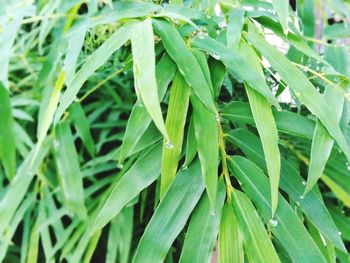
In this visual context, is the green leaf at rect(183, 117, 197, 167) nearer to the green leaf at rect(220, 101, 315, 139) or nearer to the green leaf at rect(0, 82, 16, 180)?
the green leaf at rect(220, 101, 315, 139)

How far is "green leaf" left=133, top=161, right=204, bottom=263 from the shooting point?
522 mm

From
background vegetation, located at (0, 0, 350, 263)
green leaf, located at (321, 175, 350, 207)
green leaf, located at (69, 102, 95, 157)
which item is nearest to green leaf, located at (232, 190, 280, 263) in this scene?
background vegetation, located at (0, 0, 350, 263)

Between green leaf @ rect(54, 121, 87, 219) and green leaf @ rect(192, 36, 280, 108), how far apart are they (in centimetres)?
40

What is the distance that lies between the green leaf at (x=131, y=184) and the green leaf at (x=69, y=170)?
1.07 feet

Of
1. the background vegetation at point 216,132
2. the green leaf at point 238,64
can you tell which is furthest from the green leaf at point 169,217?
the green leaf at point 238,64

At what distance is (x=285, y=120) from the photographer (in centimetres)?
56

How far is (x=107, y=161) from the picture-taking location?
1033 mm

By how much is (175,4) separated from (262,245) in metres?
0.29

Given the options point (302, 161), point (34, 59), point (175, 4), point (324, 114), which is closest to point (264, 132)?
point (324, 114)

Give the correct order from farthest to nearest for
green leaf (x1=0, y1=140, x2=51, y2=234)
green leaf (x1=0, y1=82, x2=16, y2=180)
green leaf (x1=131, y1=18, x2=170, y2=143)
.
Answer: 1. green leaf (x1=0, y1=140, x2=51, y2=234)
2. green leaf (x1=0, y1=82, x2=16, y2=180)
3. green leaf (x1=131, y1=18, x2=170, y2=143)

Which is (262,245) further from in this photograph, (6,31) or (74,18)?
(74,18)


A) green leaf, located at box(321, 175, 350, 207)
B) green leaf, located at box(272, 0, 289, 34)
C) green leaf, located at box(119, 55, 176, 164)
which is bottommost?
green leaf, located at box(321, 175, 350, 207)

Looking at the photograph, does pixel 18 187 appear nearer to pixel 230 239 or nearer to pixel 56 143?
pixel 56 143

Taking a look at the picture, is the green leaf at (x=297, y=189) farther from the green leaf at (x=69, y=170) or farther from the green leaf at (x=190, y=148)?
the green leaf at (x=69, y=170)
